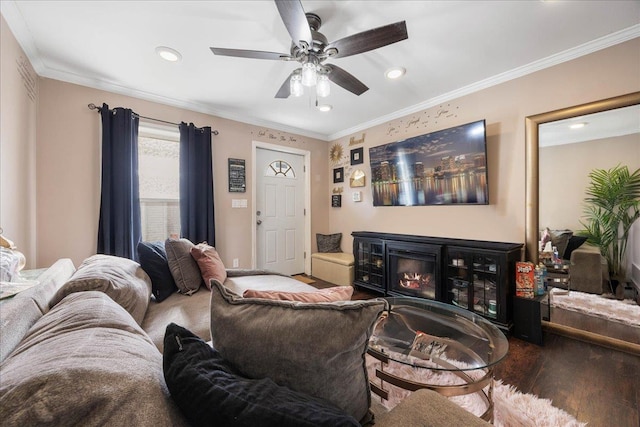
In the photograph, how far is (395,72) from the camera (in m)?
Result: 2.46

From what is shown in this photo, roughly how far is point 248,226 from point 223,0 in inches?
104

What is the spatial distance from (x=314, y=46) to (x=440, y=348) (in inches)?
82.2

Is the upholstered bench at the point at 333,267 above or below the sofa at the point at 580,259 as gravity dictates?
below

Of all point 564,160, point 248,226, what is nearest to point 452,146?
point 564,160

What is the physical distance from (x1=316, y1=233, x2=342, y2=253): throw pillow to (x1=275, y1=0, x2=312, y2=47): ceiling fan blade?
3106mm

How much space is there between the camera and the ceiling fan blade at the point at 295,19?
1.33 metres

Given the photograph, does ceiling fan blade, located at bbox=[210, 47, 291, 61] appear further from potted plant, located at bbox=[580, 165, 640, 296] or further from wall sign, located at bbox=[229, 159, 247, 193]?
potted plant, located at bbox=[580, 165, 640, 296]

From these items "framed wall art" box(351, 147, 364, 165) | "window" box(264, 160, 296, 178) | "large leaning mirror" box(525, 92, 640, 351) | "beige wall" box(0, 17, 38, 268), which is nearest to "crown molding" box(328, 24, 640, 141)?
"large leaning mirror" box(525, 92, 640, 351)

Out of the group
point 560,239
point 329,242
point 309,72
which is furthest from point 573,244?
point 329,242

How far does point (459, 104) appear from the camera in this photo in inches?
115

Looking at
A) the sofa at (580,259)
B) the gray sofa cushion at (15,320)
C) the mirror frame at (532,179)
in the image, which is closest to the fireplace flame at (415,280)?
the mirror frame at (532,179)

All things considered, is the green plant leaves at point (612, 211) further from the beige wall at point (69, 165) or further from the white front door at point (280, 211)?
the beige wall at point (69, 165)

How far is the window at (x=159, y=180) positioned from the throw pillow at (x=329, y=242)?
2.16m

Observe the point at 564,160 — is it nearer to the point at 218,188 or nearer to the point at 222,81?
the point at 222,81
